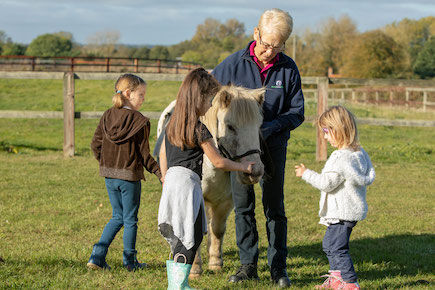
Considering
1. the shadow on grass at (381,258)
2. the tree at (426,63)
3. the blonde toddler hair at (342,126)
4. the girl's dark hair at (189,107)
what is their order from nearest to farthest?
the girl's dark hair at (189,107)
the blonde toddler hair at (342,126)
the shadow on grass at (381,258)
the tree at (426,63)

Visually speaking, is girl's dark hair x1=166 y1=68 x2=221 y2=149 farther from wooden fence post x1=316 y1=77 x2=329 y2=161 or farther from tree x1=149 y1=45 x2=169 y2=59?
tree x1=149 y1=45 x2=169 y2=59

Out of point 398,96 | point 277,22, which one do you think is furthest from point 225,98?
point 398,96

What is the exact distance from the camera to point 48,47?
42188 millimetres

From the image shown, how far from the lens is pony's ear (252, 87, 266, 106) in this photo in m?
3.73

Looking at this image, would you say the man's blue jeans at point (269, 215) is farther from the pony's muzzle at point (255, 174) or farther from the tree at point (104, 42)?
the tree at point (104, 42)

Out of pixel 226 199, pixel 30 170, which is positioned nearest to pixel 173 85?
pixel 30 170

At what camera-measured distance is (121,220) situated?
4.18 m

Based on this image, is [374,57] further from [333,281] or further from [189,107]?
[189,107]

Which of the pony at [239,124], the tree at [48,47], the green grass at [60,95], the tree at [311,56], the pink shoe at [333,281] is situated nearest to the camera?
the pony at [239,124]

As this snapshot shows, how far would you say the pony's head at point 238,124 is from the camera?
3557 millimetres

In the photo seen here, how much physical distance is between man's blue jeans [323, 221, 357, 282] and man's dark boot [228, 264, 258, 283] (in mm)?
641

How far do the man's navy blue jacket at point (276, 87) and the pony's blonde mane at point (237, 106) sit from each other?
21cm

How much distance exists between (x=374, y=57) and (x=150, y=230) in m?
31.4

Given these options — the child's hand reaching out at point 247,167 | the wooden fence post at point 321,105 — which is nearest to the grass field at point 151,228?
the wooden fence post at point 321,105
